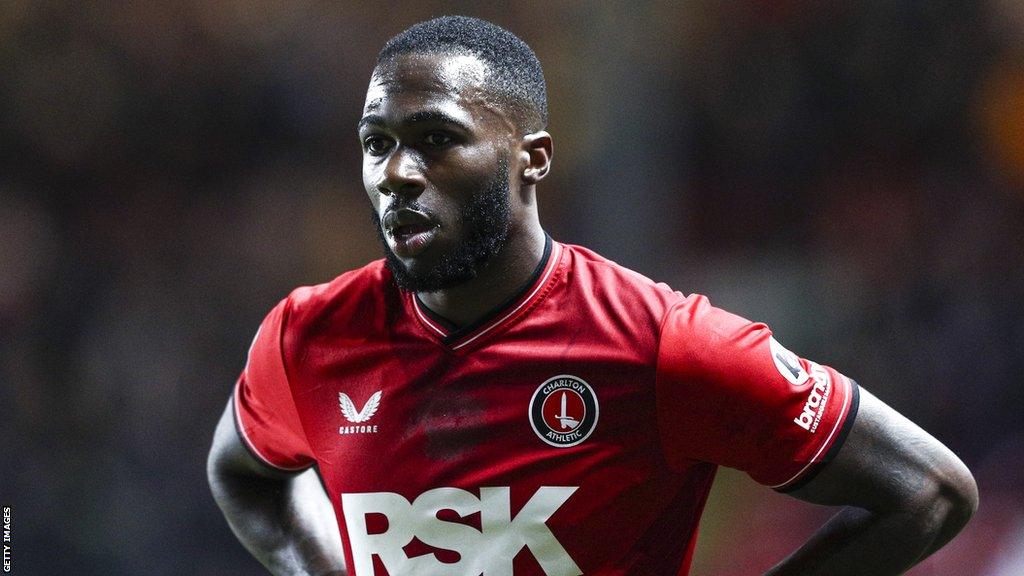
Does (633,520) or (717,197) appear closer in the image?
(633,520)

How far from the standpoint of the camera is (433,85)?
2.16 metres

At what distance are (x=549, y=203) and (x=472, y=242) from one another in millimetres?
3017

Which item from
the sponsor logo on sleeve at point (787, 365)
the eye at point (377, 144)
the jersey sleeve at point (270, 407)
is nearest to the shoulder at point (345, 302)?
the jersey sleeve at point (270, 407)

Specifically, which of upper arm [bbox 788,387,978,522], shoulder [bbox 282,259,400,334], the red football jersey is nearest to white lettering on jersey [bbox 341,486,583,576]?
the red football jersey

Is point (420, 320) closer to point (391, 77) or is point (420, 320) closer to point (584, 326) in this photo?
point (584, 326)

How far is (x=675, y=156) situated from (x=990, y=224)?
4.54 feet

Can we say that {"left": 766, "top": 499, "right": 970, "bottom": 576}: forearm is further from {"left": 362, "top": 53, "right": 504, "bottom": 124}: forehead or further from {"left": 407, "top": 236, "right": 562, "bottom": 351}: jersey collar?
{"left": 362, "top": 53, "right": 504, "bottom": 124}: forehead

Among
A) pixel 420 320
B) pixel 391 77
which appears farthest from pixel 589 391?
pixel 391 77

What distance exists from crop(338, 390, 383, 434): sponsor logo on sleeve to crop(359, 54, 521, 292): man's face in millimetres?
252

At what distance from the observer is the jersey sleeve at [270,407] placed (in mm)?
2480

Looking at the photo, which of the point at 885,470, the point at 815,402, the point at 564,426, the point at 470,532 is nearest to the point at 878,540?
the point at 885,470

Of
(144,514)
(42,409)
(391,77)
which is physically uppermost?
(391,77)

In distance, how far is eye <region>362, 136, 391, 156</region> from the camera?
2211 millimetres

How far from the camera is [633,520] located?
2.17 metres
